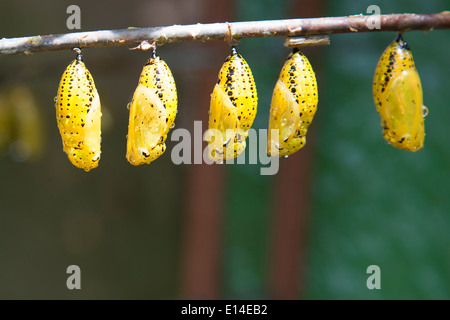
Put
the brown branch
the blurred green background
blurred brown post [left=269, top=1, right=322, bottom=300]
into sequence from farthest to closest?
blurred brown post [left=269, top=1, right=322, bottom=300], the blurred green background, the brown branch

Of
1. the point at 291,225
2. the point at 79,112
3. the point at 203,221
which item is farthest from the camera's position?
the point at 203,221

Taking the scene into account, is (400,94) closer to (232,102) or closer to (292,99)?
(292,99)

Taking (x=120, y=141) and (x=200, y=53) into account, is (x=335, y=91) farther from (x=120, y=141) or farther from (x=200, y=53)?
(x=120, y=141)

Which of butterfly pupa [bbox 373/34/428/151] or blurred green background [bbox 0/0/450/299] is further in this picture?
blurred green background [bbox 0/0/450/299]

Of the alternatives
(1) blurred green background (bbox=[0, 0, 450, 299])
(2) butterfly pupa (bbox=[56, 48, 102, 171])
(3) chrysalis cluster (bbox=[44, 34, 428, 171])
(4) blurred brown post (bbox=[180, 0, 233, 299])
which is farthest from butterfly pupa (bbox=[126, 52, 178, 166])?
(4) blurred brown post (bbox=[180, 0, 233, 299])

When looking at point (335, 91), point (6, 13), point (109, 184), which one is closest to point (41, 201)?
point (109, 184)

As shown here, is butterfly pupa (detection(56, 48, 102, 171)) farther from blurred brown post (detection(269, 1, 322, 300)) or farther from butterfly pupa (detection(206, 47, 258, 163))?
blurred brown post (detection(269, 1, 322, 300))

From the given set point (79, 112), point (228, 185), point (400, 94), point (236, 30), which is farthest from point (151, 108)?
point (228, 185)
